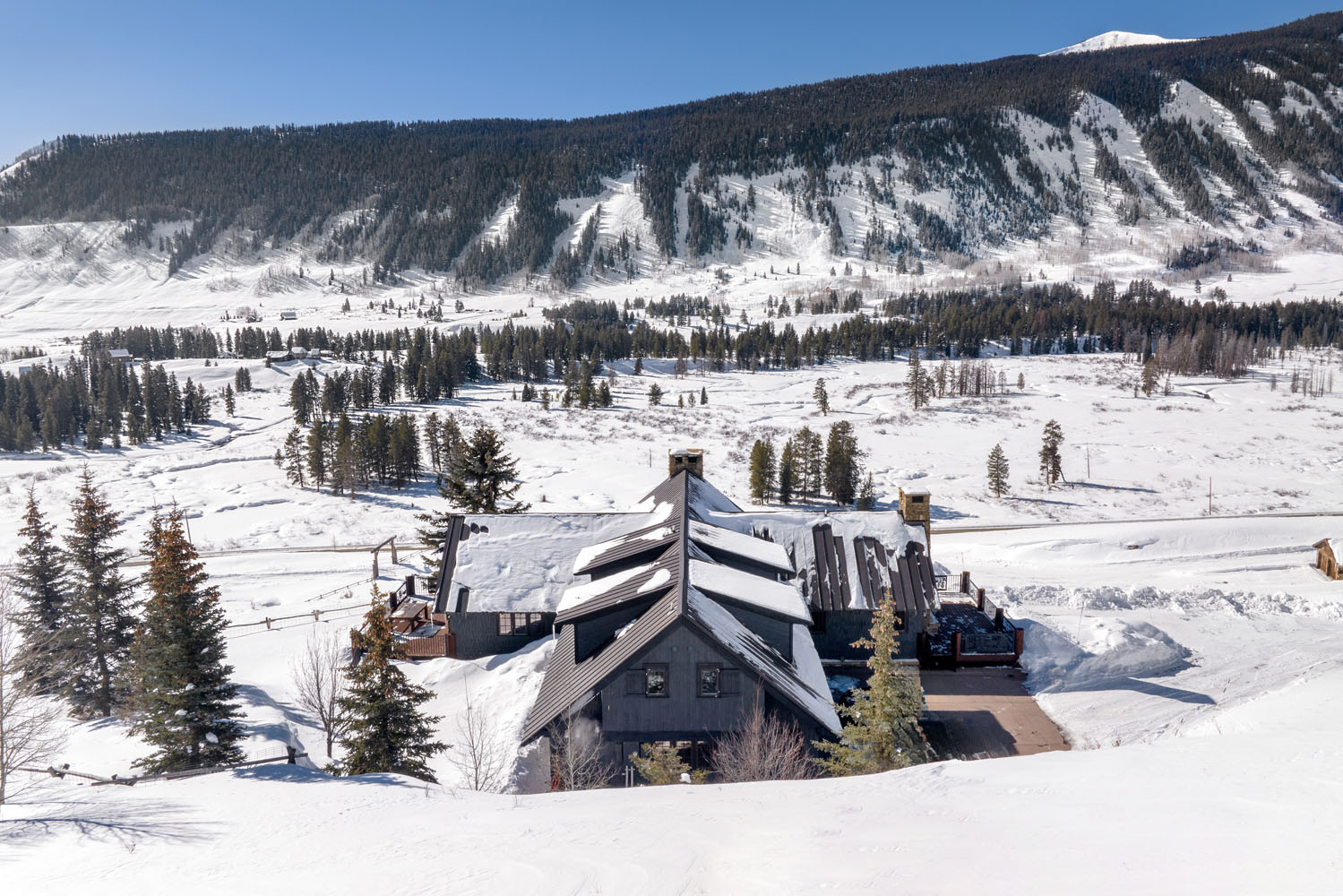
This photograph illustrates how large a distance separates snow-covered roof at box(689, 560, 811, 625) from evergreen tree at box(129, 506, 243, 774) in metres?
11.4

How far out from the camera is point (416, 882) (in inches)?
347

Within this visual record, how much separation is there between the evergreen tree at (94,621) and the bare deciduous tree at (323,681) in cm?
531

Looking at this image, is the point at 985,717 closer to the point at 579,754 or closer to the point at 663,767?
the point at 663,767

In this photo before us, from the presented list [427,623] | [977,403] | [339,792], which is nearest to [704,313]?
[977,403]

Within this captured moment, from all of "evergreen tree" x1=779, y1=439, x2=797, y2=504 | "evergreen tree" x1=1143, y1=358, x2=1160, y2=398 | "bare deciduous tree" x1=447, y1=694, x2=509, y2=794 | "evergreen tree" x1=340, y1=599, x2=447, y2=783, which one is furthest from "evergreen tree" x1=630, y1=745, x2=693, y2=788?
"evergreen tree" x1=1143, y1=358, x2=1160, y2=398

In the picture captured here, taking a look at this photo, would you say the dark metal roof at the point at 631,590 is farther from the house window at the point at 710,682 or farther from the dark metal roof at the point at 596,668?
the house window at the point at 710,682

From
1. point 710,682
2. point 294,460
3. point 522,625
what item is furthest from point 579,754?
point 294,460

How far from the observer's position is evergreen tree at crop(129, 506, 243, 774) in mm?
16031

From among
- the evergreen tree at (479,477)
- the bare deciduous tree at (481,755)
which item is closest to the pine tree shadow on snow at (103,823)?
the bare deciduous tree at (481,755)

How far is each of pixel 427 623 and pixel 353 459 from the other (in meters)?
43.5

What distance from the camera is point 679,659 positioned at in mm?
16031

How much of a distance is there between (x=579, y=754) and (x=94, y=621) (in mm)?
17516

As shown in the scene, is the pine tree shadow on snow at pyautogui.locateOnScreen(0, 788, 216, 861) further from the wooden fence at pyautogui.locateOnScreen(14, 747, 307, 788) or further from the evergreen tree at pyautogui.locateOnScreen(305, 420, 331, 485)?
the evergreen tree at pyautogui.locateOnScreen(305, 420, 331, 485)

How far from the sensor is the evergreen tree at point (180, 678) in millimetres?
16031
